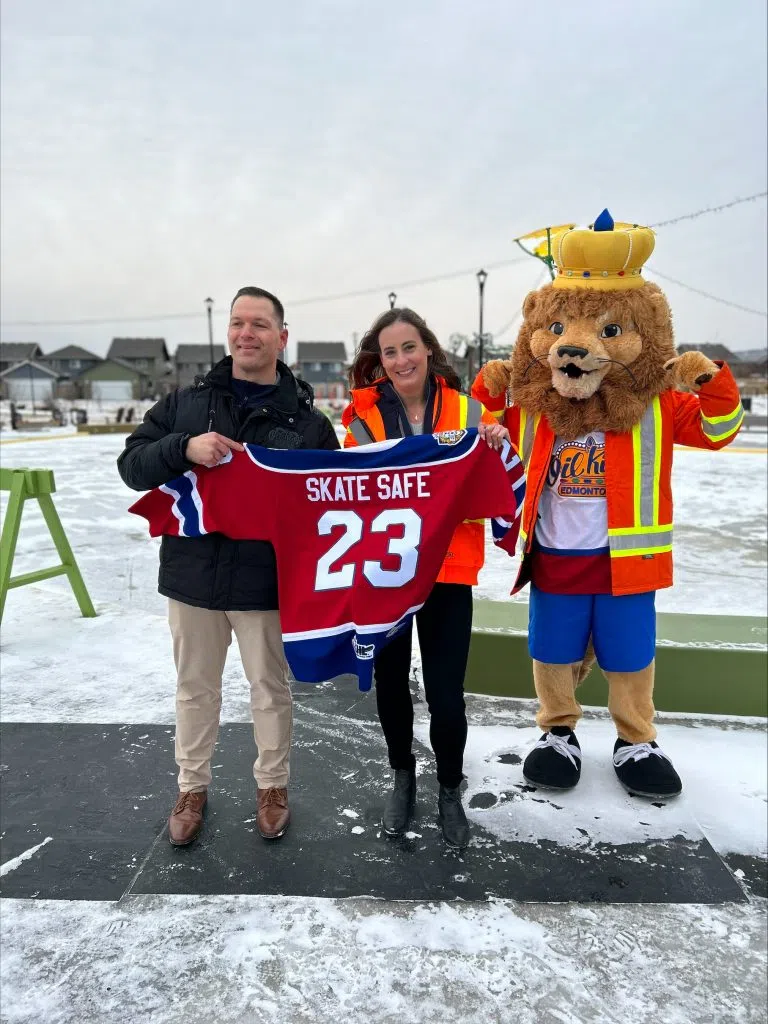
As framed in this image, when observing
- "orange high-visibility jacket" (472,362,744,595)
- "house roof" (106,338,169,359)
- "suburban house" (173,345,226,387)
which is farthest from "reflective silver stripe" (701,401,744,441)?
"house roof" (106,338,169,359)

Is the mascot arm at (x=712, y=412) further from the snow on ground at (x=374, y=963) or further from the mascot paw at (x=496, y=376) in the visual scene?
the snow on ground at (x=374, y=963)

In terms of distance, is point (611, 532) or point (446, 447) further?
point (611, 532)

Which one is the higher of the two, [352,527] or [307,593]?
[352,527]

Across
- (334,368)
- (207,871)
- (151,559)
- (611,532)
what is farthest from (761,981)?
(334,368)

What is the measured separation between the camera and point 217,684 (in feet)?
7.88

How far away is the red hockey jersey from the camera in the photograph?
2209 millimetres

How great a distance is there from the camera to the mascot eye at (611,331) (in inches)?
99.5

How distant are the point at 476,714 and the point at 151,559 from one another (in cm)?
417

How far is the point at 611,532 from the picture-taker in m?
2.52

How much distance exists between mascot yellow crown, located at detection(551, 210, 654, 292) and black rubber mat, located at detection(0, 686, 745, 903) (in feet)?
6.85

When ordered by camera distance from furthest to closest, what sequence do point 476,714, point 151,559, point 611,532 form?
1. point 151,559
2. point 476,714
3. point 611,532

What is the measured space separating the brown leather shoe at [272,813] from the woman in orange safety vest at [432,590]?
37 cm

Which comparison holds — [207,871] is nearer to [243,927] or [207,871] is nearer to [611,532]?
[243,927]

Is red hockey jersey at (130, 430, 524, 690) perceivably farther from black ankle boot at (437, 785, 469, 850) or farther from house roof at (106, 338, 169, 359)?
house roof at (106, 338, 169, 359)
